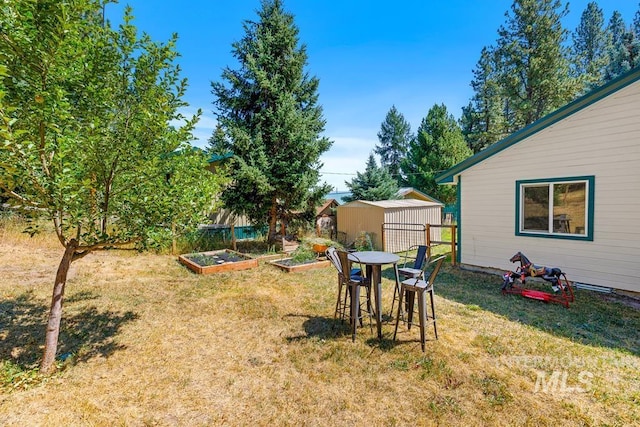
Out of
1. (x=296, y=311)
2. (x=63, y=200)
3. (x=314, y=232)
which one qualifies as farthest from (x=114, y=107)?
(x=314, y=232)

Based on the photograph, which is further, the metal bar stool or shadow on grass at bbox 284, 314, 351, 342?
shadow on grass at bbox 284, 314, 351, 342

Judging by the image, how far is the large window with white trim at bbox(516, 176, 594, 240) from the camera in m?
6.05

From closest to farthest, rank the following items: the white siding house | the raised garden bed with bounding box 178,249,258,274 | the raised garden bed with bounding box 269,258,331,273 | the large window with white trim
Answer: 1. the white siding house
2. the large window with white trim
3. the raised garden bed with bounding box 178,249,258,274
4. the raised garden bed with bounding box 269,258,331,273

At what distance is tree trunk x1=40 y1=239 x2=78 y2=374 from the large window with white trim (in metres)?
8.35

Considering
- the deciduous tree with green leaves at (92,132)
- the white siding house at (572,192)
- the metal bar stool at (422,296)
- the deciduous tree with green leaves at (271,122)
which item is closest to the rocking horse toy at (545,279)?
the white siding house at (572,192)

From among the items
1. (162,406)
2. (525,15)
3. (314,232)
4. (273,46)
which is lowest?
(162,406)

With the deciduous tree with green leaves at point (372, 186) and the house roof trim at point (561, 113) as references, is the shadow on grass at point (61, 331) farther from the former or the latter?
the deciduous tree with green leaves at point (372, 186)

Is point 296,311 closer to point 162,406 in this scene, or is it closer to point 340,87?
point 162,406

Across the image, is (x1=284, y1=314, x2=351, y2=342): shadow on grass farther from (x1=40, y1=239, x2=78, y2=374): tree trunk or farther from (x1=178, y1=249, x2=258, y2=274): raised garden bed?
(x1=178, y1=249, x2=258, y2=274): raised garden bed

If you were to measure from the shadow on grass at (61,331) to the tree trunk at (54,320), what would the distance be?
0.27 metres

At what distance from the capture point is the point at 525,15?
1977 centimetres

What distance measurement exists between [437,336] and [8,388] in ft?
16.1

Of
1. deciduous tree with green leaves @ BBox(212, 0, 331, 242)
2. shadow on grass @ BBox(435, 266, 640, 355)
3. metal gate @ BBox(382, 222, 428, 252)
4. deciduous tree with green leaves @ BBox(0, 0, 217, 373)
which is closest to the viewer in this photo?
deciduous tree with green leaves @ BBox(0, 0, 217, 373)

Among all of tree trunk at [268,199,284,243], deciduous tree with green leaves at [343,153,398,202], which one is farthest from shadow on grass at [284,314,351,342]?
deciduous tree with green leaves at [343,153,398,202]
